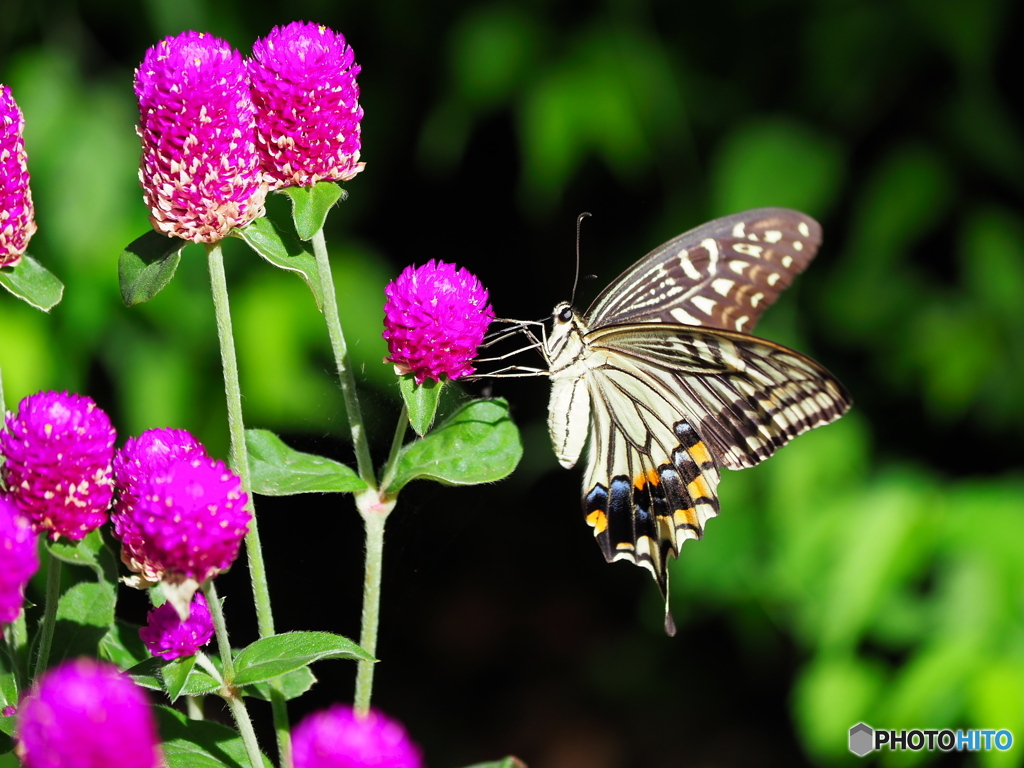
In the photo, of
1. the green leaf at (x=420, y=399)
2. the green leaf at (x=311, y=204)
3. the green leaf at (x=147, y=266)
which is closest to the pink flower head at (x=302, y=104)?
the green leaf at (x=311, y=204)

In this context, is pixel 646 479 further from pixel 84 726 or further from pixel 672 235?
pixel 84 726

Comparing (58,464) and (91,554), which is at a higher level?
(58,464)

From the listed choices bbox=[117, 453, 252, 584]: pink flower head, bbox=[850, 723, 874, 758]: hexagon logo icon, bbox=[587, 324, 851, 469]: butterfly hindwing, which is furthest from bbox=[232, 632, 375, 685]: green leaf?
bbox=[850, 723, 874, 758]: hexagon logo icon

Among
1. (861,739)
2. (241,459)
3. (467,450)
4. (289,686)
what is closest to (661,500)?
(467,450)

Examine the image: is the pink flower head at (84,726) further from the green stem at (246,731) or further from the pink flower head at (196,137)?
→ the pink flower head at (196,137)

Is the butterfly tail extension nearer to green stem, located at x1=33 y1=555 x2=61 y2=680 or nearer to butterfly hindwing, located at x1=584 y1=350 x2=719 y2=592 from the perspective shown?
butterfly hindwing, located at x1=584 y1=350 x2=719 y2=592

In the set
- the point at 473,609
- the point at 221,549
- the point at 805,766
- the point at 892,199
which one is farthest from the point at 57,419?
the point at 473,609
